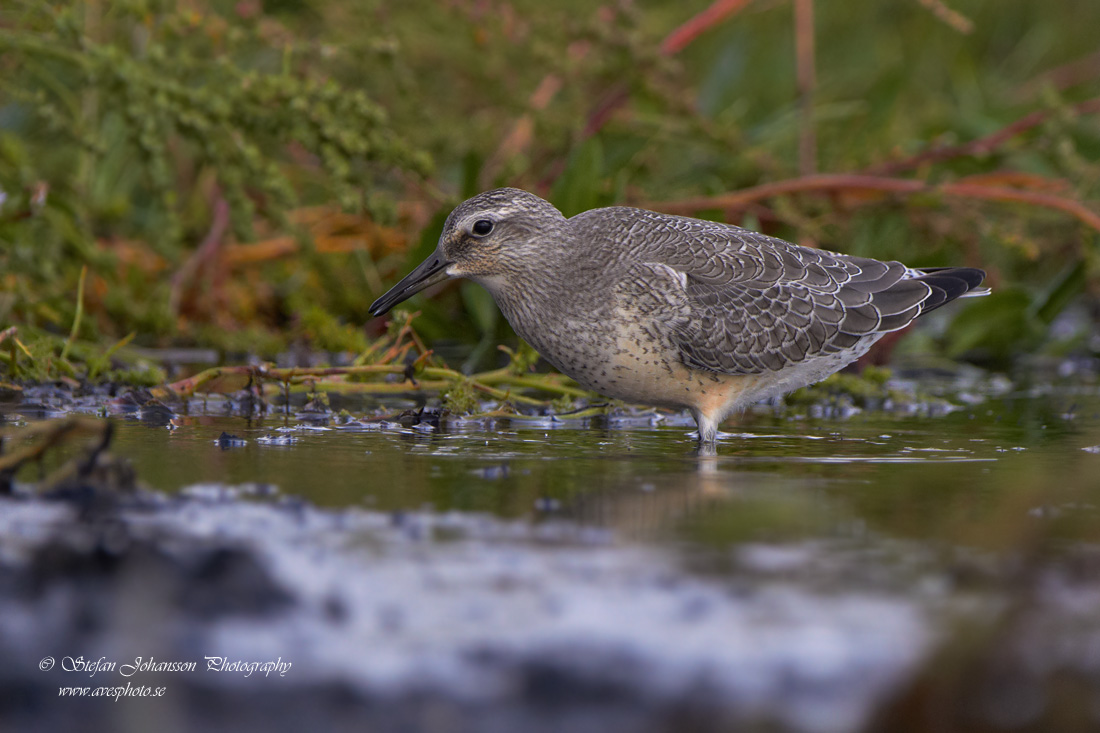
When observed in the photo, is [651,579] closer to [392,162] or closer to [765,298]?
[765,298]

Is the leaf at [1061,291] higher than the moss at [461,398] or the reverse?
higher

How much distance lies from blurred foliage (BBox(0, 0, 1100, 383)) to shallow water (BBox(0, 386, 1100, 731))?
7.15 ft

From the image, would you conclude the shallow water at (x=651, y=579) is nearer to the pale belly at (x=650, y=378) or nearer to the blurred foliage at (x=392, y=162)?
the pale belly at (x=650, y=378)

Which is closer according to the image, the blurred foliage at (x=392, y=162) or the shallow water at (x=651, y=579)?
the shallow water at (x=651, y=579)

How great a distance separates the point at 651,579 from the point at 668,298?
2.46 meters

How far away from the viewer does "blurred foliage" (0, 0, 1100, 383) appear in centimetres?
627

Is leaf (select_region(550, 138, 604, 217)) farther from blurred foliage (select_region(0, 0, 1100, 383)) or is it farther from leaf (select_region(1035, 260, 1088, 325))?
leaf (select_region(1035, 260, 1088, 325))

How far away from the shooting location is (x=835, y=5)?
13570mm

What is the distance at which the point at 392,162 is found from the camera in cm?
635

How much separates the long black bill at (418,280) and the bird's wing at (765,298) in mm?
890

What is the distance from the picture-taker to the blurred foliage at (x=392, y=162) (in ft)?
20.6

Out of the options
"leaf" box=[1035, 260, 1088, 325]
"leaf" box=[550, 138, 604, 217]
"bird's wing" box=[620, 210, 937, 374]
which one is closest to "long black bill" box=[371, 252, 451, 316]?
"bird's wing" box=[620, 210, 937, 374]

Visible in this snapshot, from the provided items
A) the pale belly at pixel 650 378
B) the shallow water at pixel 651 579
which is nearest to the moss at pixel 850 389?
the pale belly at pixel 650 378

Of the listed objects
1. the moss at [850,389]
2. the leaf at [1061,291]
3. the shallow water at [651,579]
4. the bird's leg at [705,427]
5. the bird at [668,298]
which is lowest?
the shallow water at [651,579]
